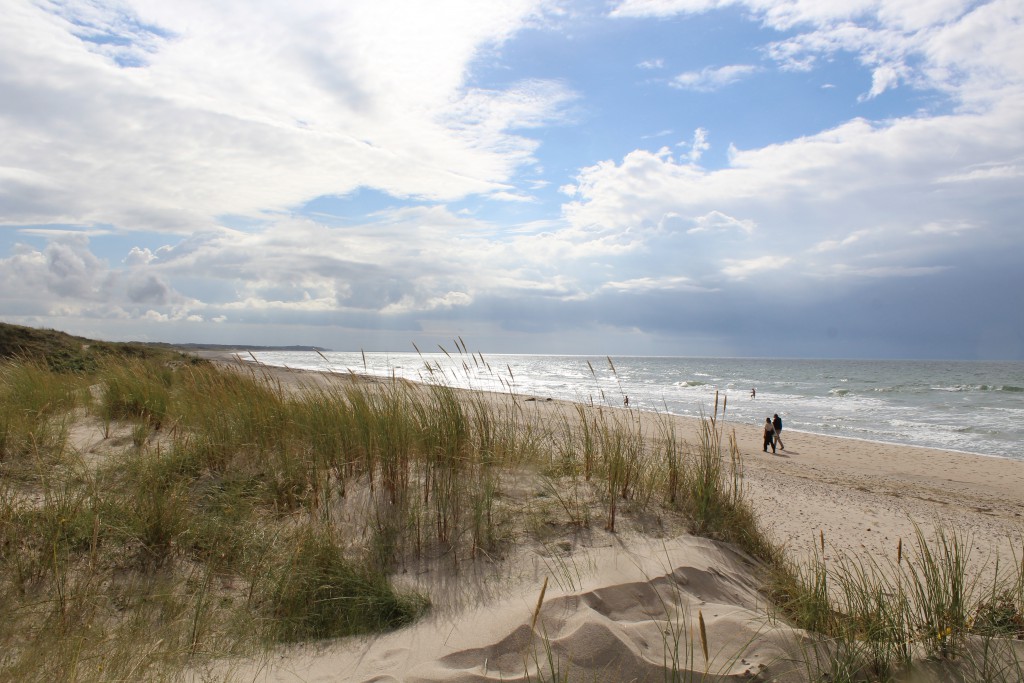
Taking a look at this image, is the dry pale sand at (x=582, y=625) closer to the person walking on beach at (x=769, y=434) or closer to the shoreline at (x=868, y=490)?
the shoreline at (x=868, y=490)

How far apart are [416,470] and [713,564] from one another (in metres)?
2.17

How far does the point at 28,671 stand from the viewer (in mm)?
2332

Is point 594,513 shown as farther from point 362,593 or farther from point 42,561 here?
point 42,561

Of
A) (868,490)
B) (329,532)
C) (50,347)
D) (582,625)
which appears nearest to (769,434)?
(868,490)

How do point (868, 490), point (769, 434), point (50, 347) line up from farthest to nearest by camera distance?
point (50, 347), point (769, 434), point (868, 490)

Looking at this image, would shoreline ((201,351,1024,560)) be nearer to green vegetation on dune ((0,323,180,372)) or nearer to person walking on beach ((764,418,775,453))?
person walking on beach ((764,418,775,453))

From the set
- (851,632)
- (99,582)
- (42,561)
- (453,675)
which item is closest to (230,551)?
(99,582)

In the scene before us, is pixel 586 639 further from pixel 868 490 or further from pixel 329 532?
pixel 868 490

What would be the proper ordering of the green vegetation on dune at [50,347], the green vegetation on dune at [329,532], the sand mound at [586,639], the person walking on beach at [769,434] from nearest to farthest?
the sand mound at [586,639] < the green vegetation on dune at [329,532] < the person walking on beach at [769,434] < the green vegetation on dune at [50,347]

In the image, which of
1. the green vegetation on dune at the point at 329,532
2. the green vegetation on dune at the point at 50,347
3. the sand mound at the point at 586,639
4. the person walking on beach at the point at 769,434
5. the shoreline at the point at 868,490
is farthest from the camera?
the green vegetation on dune at the point at 50,347

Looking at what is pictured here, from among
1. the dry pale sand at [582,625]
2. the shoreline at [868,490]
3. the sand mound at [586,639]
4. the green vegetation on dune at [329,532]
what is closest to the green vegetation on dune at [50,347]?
the shoreline at [868,490]

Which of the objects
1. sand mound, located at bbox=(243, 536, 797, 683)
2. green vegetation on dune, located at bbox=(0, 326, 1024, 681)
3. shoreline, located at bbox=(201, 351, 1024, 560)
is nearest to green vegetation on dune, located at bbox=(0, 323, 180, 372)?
shoreline, located at bbox=(201, 351, 1024, 560)

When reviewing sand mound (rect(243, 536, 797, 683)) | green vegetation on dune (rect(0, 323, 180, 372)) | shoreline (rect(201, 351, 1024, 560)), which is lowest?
shoreline (rect(201, 351, 1024, 560))

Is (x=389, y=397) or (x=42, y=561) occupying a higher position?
(x=389, y=397)
